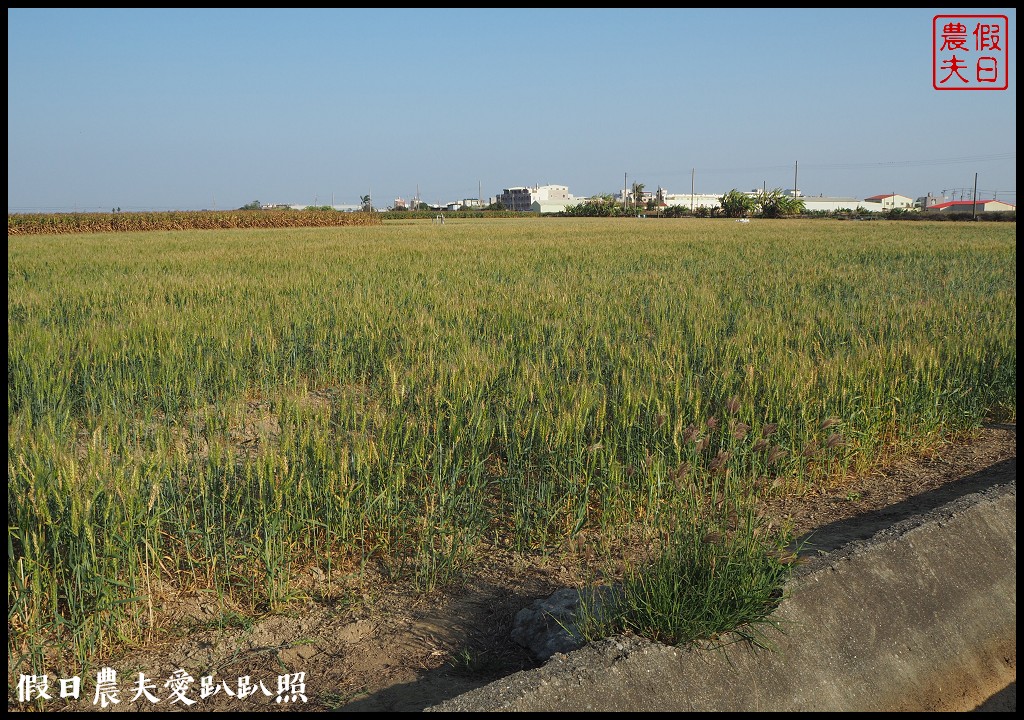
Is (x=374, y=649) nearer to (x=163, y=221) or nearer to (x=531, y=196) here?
(x=163, y=221)

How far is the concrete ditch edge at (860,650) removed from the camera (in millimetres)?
2086

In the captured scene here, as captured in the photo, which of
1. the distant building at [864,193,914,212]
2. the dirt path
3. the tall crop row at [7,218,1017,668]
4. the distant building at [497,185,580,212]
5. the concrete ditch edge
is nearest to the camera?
the concrete ditch edge

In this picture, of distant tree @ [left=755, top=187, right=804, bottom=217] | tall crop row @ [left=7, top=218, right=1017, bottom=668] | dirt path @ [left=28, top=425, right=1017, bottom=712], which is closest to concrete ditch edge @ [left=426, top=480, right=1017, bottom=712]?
dirt path @ [left=28, top=425, right=1017, bottom=712]

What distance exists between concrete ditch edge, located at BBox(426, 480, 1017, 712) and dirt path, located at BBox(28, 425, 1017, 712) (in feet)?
1.20

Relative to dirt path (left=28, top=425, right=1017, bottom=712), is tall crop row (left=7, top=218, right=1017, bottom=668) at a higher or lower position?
higher

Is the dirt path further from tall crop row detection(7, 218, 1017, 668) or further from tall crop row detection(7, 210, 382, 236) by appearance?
tall crop row detection(7, 210, 382, 236)

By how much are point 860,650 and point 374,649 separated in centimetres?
163

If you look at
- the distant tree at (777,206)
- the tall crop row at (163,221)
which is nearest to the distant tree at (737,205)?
the distant tree at (777,206)

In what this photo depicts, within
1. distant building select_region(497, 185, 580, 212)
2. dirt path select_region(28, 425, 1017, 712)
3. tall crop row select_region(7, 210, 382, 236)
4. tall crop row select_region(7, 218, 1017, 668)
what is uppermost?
distant building select_region(497, 185, 580, 212)

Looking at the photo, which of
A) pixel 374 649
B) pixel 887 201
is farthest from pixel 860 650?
pixel 887 201

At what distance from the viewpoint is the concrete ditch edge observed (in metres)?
2.09

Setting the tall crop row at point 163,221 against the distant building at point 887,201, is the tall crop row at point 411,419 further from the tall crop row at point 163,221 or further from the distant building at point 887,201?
the distant building at point 887,201

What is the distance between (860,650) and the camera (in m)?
2.49

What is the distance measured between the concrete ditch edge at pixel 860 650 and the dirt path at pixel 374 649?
0.37 meters
